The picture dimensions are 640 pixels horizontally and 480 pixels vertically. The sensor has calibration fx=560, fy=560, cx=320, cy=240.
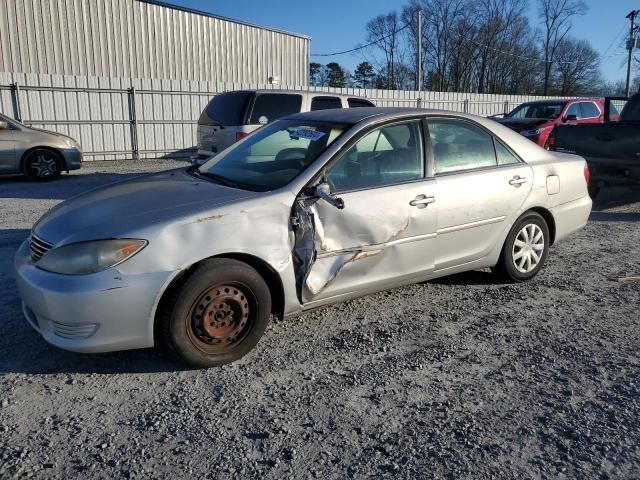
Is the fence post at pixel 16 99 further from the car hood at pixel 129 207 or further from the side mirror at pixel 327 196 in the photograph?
the side mirror at pixel 327 196

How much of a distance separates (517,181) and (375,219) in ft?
5.26

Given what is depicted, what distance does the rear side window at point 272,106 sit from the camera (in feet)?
29.9

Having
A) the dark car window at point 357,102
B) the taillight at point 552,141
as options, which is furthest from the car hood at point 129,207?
the taillight at point 552,141

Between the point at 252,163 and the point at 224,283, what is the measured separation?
129 cm

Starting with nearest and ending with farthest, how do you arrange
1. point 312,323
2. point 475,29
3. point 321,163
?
point 321,163 → point 312,323 → point 475,29

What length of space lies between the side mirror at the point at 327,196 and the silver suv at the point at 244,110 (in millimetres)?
5331

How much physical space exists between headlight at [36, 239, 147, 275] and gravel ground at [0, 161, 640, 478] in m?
0.69

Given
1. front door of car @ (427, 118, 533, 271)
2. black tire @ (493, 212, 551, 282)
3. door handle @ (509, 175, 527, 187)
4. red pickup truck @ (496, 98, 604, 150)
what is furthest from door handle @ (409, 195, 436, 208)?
red pickup truck @ (496, 98, 604, 150)

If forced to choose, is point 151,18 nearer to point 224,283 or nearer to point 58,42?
point 58,42

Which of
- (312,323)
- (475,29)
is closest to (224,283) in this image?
(312,323)

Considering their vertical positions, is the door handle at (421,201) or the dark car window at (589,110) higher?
the dark car window at (589,110)

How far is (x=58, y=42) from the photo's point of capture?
59.8 feet

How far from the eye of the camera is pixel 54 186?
10.5 metres

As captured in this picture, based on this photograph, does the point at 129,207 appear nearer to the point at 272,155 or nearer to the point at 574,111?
the point at 272,155
